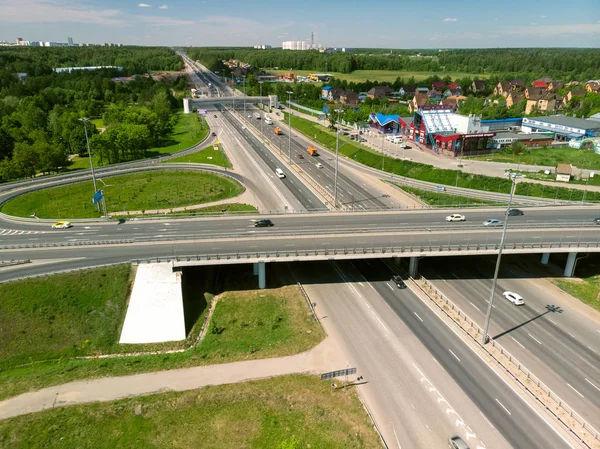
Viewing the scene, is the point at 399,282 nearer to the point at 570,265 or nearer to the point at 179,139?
the point at 570,265

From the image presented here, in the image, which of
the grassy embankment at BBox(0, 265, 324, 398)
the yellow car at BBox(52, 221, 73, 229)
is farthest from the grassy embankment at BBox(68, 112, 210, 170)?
the grassy embankment at BBox(0, 265, 324, 398)

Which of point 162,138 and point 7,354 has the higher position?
point 162,138

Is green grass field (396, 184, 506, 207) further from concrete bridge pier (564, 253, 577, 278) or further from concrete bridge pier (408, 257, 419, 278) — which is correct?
concrete bridge pier (408, 257, 419, 278)

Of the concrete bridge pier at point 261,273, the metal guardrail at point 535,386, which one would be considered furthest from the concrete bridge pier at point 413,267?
the concrete bridge pier at point 261,273

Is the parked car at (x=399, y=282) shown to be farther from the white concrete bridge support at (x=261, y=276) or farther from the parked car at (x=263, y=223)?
the parked car at (x=263, y=223)

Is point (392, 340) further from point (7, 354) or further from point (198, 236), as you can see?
point (7, 354)

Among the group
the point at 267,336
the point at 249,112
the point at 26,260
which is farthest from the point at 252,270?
the point at 249,112
